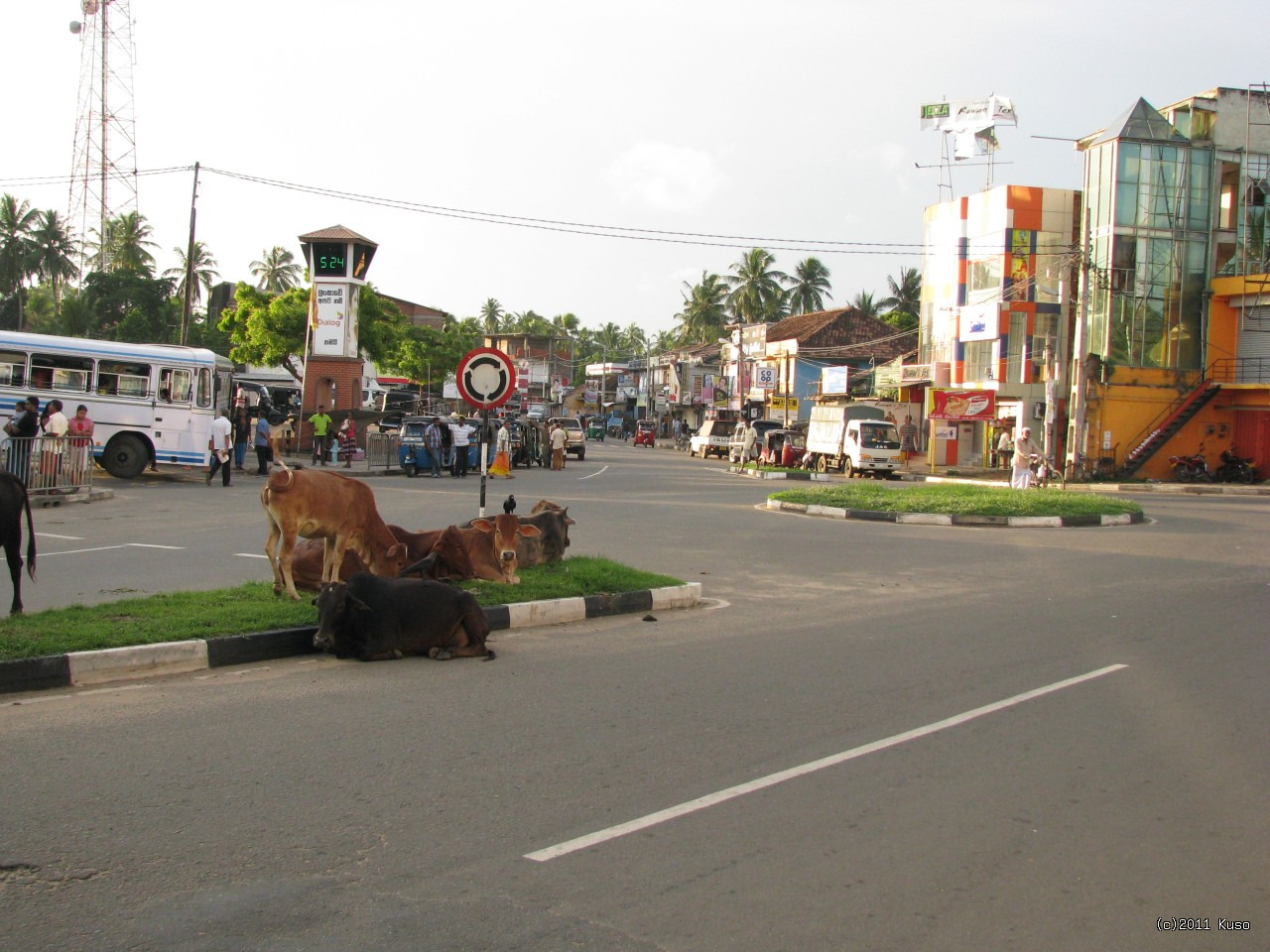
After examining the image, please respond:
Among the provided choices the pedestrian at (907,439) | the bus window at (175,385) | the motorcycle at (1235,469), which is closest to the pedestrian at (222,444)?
the bus window at (175,385)

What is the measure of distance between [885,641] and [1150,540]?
10194mm

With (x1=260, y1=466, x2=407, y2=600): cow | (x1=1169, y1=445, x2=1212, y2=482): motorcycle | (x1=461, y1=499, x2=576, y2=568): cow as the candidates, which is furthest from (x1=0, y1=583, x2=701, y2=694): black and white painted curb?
(x1=1169, y1=445, x2=1212, y2=482): motorcycle

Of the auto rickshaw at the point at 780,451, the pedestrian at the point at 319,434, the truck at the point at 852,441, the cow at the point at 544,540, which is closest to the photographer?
the cow at the point at 544,540

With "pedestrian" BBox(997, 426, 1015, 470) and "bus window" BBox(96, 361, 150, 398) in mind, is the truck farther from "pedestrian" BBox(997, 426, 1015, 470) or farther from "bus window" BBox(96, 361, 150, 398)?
"bus window" BBox(96, 361, 150, 398)

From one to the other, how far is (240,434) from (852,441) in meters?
21.3

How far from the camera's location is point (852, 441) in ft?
129

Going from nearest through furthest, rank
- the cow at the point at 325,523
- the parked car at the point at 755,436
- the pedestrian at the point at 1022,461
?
the cow at the point at 325,523 → the pedestrian at the point at 1022,461 → the parked car at the point at 755,436

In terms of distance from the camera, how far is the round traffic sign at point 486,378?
38.4 ft

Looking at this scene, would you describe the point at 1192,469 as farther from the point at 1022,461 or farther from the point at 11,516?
the point at 11,516

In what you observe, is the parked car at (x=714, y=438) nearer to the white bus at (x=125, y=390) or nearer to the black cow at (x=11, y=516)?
the white bus at (x=125, y=390)

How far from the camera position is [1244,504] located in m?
26.8

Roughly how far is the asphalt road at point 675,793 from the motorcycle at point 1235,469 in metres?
32.2

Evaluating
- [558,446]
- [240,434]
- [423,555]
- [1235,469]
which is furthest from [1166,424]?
[423,555]

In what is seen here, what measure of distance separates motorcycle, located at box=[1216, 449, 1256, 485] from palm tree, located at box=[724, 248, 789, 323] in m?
46.6
